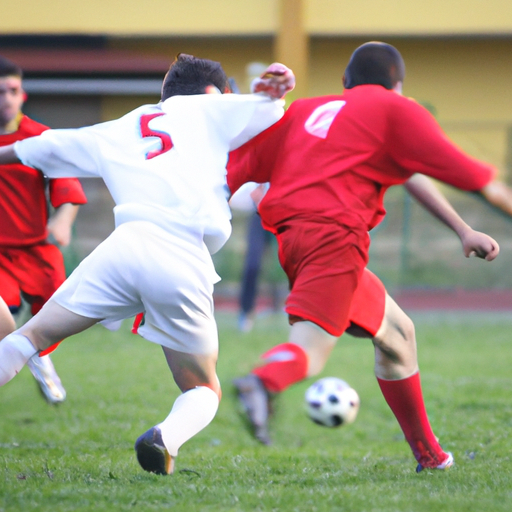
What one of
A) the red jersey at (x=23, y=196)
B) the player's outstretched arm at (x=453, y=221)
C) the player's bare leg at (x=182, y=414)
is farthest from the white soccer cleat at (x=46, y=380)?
the player's outstretched arm at (x=453, y=221)

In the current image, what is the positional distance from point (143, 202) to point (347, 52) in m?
13.8

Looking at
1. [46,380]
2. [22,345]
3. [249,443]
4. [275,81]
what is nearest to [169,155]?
[275,81]

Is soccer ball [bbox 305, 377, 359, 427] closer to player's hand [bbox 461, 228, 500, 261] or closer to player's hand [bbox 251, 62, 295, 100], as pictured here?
player's hand [bbox 461, 228, 500, 261]

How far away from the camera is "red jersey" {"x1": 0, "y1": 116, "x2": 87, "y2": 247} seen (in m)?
4.49

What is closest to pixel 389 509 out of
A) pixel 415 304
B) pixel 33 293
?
pixel 33 293

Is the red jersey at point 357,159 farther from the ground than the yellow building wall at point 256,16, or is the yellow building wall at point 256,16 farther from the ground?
the red jersey at point 357,159

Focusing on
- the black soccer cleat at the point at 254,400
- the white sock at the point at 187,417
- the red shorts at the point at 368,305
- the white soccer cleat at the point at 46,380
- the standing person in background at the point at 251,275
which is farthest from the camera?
the standing person in background at the point at 251,275

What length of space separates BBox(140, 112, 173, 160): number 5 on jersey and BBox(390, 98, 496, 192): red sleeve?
→ 2.84 ft

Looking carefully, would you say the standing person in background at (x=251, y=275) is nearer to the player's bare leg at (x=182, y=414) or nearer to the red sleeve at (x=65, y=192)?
the red sleeve at (x=65, y=192)

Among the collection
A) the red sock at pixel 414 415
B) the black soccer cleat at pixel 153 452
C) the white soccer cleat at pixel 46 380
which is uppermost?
the black soccer cleat at pixel 153 452

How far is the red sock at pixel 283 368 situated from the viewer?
2.92m

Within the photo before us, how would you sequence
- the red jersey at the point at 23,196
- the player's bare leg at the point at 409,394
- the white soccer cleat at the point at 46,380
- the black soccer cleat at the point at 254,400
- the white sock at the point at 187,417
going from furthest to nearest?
the red jersey at the point at 23,196
the white soccer cleat at the point at 46,380
the player's bare leg at the point at 409,394
the white sock at the point at 187,417
the black soccer cleat at the point at 254,400

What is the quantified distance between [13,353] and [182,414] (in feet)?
2.21

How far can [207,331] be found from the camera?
3262mm
